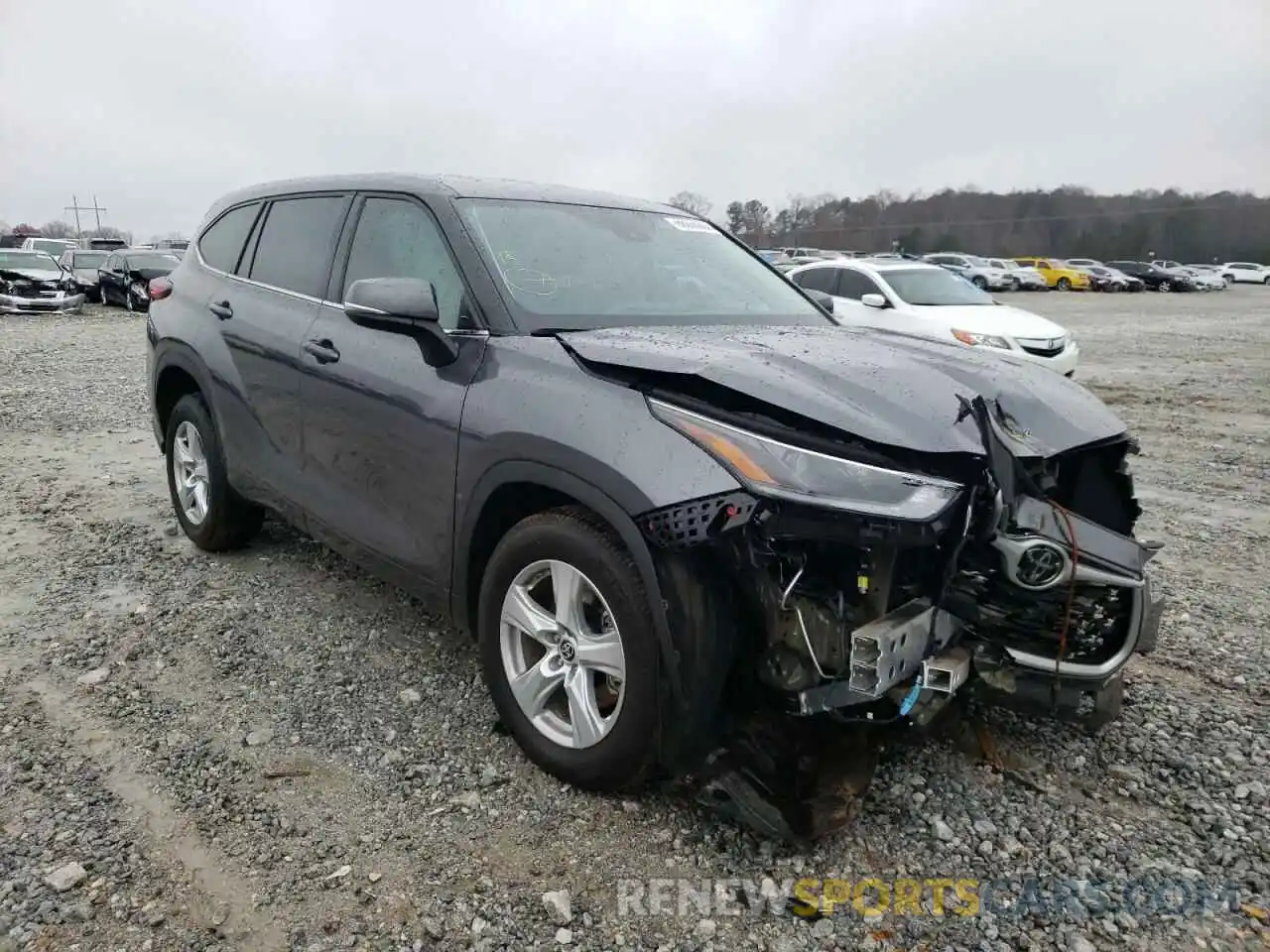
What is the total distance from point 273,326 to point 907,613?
112 inches

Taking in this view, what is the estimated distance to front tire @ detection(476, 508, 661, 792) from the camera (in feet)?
8.09

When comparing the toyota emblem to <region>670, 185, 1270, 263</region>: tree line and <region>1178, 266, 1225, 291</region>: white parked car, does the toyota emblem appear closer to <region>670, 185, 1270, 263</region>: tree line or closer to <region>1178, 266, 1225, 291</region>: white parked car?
<region>1178, 266, 1225, 291</region>: white parked car

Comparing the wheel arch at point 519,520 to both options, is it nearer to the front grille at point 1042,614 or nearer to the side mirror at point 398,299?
the side mirror at point 398,299

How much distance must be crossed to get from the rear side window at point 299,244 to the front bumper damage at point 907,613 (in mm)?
2225

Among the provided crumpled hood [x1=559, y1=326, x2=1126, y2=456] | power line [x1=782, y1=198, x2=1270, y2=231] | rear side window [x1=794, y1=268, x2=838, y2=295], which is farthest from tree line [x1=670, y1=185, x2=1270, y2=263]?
crumpled hood [x1=559, y1=326, x2=1126, y2=456]

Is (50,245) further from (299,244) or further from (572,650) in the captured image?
(572,650)

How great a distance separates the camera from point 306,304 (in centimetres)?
379

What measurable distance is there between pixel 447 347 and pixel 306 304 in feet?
3.69

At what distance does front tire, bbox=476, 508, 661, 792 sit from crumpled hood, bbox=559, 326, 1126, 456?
53cm

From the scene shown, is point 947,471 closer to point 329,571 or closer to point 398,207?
point 398,207

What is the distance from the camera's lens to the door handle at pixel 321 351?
138 inches

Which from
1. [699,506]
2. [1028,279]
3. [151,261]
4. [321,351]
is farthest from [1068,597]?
[1028,279]

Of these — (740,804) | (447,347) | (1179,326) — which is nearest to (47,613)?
(447,347)

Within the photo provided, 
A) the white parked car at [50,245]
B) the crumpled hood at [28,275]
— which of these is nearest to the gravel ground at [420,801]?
the crumpled hood at [28,275]
